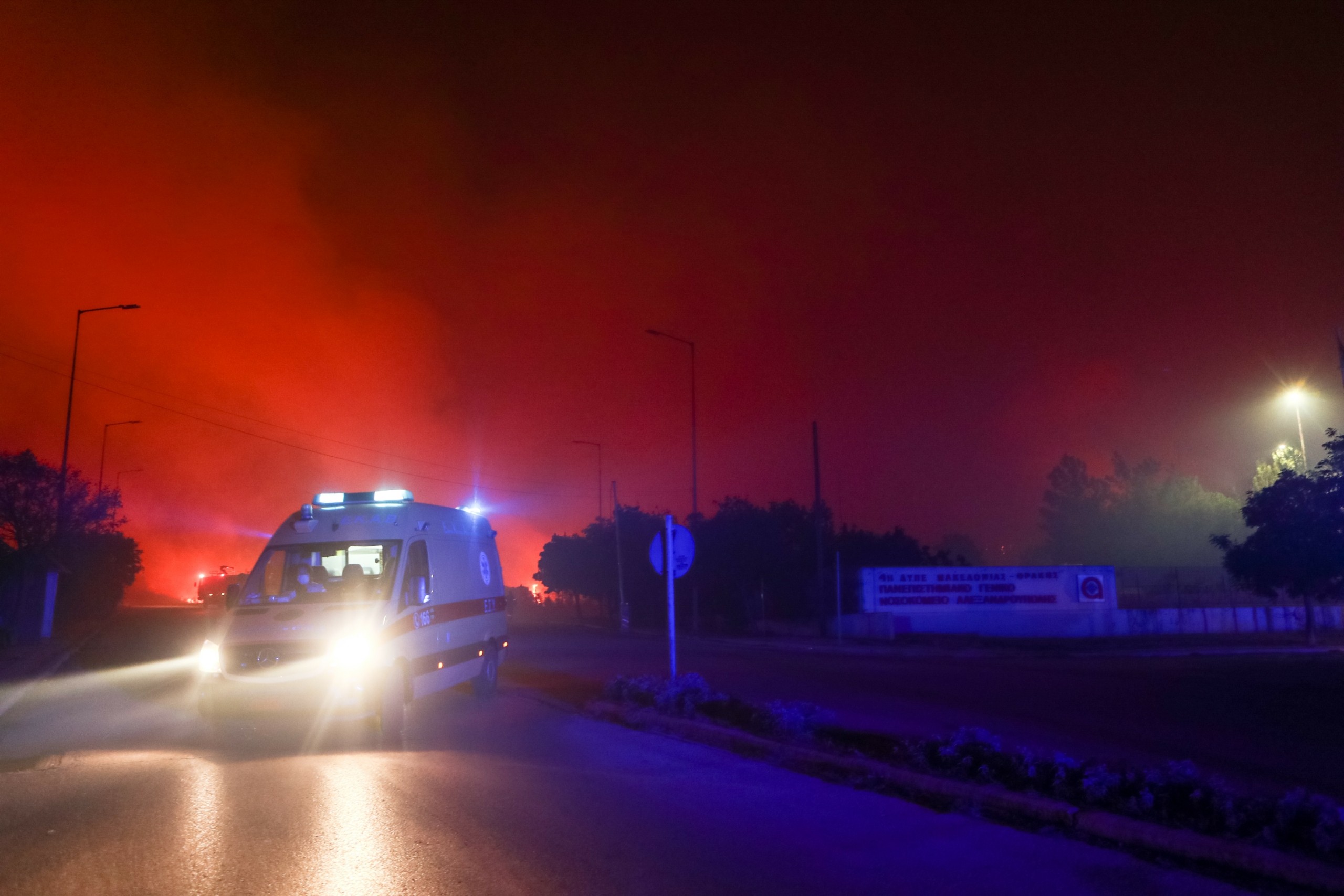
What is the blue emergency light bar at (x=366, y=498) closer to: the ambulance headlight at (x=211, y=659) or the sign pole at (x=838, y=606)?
the ambulance headlight at (x=211, y=659)

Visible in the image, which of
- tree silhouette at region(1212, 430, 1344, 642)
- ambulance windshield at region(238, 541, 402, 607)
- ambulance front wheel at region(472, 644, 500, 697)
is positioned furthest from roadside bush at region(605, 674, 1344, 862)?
tree silhouette at region(1212, 430, 1344, 642)

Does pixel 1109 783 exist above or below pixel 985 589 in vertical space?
below

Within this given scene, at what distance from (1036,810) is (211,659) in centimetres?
821

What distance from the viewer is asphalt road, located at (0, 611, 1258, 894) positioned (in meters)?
5.66

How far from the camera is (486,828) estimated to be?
6.81 m

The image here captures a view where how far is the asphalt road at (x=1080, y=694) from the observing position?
33.8 ft

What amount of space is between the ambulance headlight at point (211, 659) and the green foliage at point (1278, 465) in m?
35.9

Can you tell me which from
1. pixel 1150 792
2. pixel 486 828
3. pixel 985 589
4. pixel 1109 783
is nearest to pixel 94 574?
pixel 985 589

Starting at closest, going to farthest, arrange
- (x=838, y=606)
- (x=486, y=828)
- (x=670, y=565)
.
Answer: (x=486, y=828) < (x=670, y=565) < (x=838, y=606)

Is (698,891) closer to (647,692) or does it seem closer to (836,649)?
(647,692)

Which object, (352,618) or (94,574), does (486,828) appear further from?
(94,574)

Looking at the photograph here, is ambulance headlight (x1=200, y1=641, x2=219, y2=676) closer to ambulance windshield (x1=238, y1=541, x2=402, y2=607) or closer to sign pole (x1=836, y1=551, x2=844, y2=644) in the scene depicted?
ambulance windshield (x1=238, y1=541, x2=402, y2=607)

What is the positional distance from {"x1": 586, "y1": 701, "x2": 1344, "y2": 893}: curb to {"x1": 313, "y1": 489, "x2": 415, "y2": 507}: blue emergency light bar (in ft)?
13.9

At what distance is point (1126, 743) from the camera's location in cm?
1063
